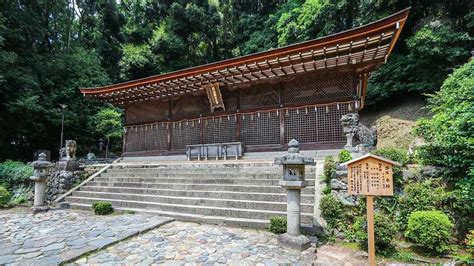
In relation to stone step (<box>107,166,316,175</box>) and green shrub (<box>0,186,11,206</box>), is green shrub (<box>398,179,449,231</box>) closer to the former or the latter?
stone step (<box>107,166,316,175</box>)

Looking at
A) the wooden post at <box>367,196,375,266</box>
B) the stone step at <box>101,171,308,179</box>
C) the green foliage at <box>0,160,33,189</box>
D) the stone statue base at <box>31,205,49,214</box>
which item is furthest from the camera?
the green foliage at <box>0,160,33,189</box>

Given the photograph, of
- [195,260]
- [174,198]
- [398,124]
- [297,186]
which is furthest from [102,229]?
[398,124]

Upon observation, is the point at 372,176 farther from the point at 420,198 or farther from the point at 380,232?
the point at 420,198

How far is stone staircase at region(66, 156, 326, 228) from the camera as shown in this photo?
270 inches

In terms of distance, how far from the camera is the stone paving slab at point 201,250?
A: 441 cm

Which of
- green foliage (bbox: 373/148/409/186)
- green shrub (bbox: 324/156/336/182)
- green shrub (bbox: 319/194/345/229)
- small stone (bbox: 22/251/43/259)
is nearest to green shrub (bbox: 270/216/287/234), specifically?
green shrub (bbox: 319/194/345/229)

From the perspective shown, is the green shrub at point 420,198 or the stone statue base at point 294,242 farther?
the green shrub at point 420,198

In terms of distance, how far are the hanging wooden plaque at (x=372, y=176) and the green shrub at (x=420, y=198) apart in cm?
198

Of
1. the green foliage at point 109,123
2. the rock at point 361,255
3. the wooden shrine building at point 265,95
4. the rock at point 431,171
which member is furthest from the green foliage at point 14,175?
the rock at point 431,171

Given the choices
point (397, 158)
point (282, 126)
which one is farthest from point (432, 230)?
point (282, 126)

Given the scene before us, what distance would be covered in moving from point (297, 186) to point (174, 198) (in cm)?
475

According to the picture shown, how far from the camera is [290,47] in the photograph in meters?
8.94

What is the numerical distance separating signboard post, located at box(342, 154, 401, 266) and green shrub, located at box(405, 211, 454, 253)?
1.17m

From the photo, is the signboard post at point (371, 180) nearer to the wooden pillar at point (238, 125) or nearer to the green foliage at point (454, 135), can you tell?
the green foliage at point (454, 135)
